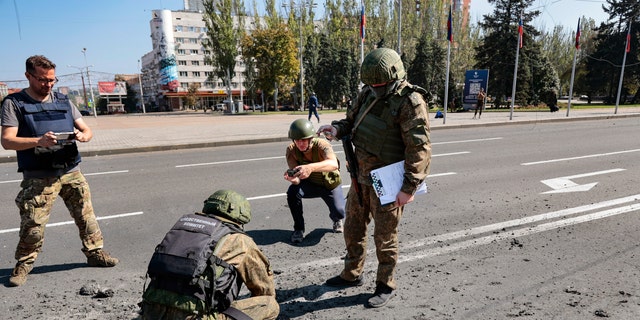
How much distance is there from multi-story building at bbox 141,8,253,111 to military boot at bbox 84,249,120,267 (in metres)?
67.9

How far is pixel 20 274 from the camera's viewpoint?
3273mm

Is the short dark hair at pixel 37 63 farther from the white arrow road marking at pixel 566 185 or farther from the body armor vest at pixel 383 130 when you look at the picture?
the white arrow road marking at pixel 566 185

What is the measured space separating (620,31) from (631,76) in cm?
528

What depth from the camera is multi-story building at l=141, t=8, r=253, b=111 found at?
7256cm

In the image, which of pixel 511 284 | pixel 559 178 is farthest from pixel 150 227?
pixel 559 178

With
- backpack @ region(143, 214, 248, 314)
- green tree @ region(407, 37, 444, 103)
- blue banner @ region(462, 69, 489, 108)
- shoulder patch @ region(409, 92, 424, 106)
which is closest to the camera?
backpack @ region(143, 214, 248, 314)

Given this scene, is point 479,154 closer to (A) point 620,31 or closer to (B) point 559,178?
(B) point 559,178

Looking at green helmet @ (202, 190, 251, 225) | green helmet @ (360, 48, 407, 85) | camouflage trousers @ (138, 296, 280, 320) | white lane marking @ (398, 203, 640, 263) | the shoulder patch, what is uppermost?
green helmet @ (360, 48, 407, 85)

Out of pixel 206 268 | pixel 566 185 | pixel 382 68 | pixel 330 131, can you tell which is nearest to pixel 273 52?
pixel 566 185

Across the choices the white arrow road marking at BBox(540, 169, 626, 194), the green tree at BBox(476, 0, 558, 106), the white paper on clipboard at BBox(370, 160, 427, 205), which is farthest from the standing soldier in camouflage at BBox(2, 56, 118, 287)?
the green tree at BBox(476, 0, 558, 106)

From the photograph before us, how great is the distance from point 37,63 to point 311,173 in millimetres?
2651

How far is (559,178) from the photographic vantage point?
6715mm

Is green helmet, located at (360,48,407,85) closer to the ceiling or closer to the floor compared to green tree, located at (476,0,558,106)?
closer to the floor

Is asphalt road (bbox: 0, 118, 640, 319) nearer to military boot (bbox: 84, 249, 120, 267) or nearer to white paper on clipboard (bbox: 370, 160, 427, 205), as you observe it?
military boot (bbox: 84, 249, 120, 267)
